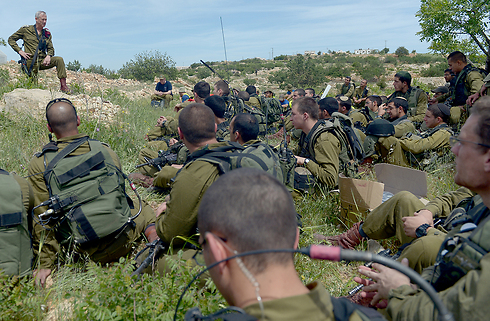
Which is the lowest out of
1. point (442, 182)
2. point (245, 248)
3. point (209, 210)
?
point (442, 182)

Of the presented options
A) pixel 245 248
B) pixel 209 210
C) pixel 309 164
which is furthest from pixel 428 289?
pixel 309 164

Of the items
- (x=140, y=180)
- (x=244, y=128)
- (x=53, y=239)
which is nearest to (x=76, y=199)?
(x=53, y=239)

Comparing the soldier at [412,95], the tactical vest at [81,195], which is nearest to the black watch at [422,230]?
the tactical vest at [81,195]

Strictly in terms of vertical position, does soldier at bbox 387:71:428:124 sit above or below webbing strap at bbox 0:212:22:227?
above

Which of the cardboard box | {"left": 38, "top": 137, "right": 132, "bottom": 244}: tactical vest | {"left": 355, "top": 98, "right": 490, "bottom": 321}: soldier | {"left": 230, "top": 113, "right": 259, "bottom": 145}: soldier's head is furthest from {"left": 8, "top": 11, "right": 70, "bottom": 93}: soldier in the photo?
{"left": 355, "top": 98, "right": 490, "bottom": 321}: soldier

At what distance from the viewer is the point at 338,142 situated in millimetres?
3957

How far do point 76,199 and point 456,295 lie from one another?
2.68 meters

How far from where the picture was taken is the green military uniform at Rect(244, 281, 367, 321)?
36.5 inches

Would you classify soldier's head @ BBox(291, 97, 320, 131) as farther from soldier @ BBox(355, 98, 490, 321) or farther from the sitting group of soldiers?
soldier @ BBox(355, 98, 490, 321)

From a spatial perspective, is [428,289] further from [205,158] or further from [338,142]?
[338,142]

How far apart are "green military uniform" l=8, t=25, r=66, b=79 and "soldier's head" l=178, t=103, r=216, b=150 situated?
6.65 metres

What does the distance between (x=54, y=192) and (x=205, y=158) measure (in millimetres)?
1377

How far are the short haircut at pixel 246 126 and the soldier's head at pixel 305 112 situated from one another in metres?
0.92

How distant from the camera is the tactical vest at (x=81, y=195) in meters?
2.61
